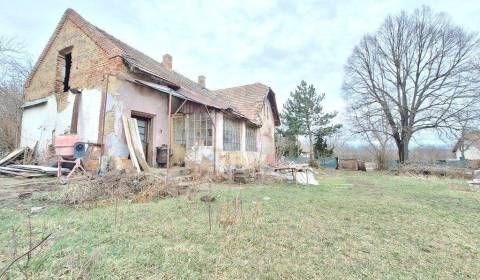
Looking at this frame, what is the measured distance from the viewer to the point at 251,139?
14062 millimetres

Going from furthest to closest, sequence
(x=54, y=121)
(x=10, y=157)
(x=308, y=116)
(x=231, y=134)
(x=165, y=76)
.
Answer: (x=308, y=116) < (x=231, y=134) < (x=165, y=76) < (x=54, y=121) < (x=10, y=157)

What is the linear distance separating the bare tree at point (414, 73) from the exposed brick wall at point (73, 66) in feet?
69.0

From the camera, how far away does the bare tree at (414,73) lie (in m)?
17.9

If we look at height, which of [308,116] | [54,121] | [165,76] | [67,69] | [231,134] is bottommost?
[231,134]

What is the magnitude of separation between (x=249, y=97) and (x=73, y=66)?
31.1 ft

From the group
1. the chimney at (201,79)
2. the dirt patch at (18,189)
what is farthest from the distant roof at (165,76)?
the dirt patch at (18,189)

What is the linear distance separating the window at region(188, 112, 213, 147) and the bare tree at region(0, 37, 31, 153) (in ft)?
27.8

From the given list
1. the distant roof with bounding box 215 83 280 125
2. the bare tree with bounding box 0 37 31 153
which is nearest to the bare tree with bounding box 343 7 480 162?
the distant roof with bounding box 215 83 280 125

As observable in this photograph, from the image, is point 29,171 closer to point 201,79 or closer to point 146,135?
point 146,135

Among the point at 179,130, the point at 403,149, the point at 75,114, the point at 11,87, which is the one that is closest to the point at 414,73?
the point at 403,149

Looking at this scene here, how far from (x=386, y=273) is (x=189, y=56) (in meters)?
17.9

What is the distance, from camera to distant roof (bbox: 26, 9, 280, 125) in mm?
8359

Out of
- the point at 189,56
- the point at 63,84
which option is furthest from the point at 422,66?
the point at 63,84

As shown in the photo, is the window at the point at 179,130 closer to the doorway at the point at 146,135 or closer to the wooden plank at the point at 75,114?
the doorway at the point at 146,135
